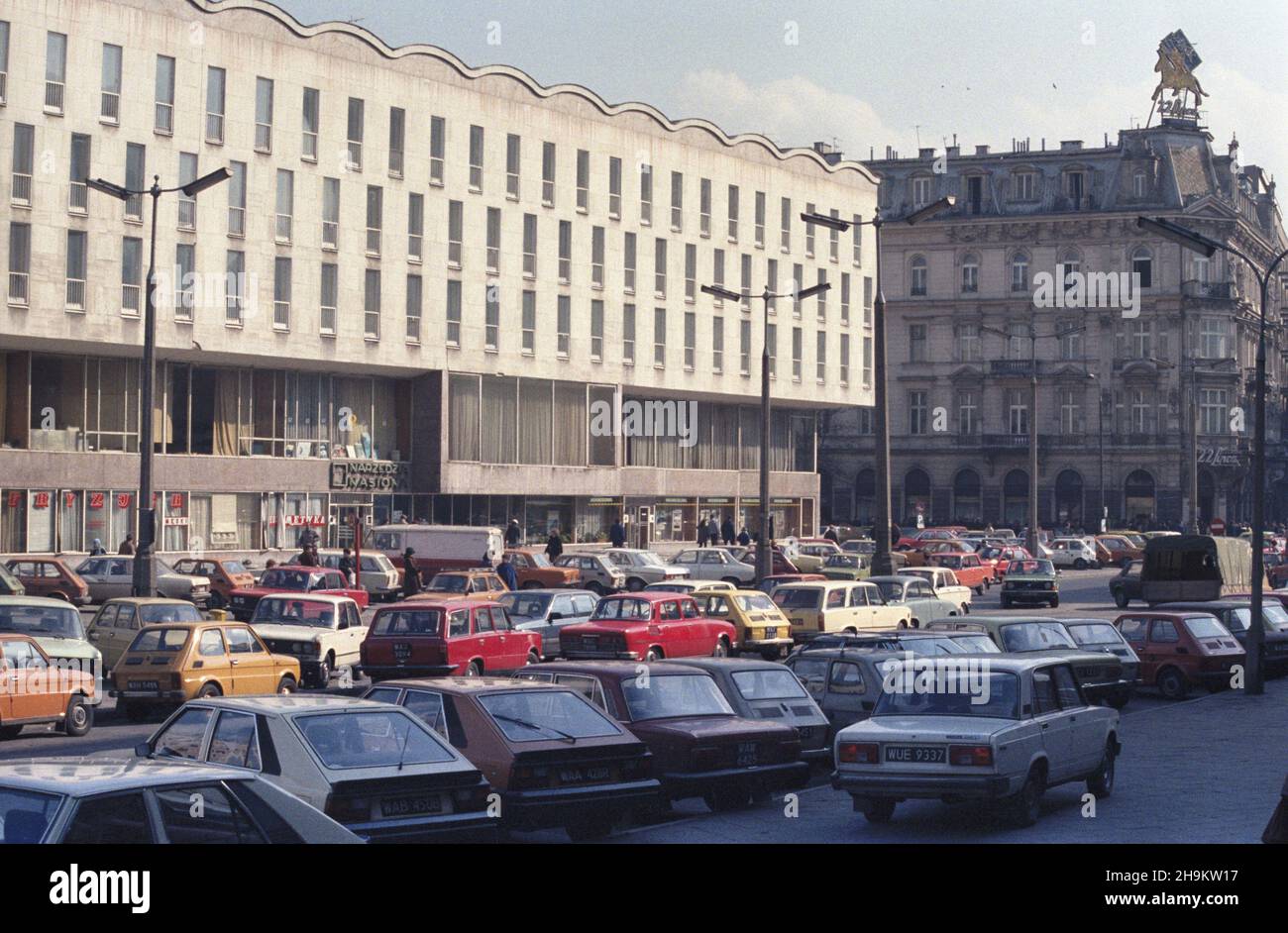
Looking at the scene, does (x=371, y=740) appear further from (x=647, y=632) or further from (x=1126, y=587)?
(x=1126, y=587)

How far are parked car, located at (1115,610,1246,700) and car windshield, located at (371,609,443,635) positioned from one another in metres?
11.4

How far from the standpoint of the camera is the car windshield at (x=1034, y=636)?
26.2 meters

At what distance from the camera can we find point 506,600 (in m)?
34.0

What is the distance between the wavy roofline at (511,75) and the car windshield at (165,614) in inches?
1399

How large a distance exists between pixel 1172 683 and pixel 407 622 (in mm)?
12510

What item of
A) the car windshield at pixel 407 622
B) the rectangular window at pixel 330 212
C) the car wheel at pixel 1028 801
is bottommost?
the car wheel at pixel 1028 801

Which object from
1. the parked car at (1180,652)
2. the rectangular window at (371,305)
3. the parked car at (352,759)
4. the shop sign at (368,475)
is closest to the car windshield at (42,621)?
the parked car at (352,759)

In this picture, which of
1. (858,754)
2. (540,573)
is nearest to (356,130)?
(540,573)

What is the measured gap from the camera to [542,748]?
14109 millimetres

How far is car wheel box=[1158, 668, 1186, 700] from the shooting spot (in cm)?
2886

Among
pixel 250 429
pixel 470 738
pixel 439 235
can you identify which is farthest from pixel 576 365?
pixel 470 738

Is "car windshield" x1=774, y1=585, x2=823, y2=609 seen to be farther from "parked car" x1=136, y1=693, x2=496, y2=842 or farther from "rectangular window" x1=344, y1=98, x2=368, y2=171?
"rectangular window" x1=344, y1=98, x2=368, y2=171

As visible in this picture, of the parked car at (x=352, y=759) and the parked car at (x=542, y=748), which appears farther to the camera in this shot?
the parked car at (x=542, y=748)

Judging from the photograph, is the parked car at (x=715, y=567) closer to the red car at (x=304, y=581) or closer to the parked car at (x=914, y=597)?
the parked car at (x=914, y=597)
